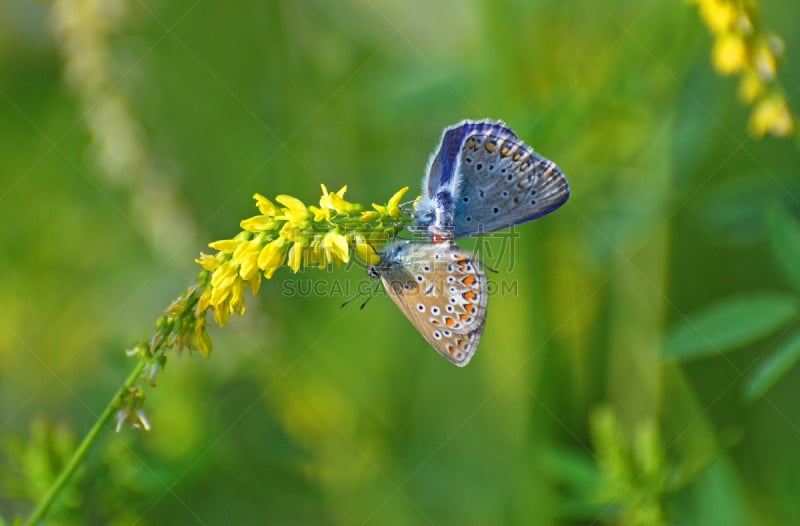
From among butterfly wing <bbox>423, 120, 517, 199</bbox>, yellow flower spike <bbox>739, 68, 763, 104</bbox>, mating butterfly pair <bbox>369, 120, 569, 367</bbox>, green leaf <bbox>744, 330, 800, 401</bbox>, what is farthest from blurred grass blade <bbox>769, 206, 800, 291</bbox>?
butterfly wing <bbox>423, 120, 517, 199</bbox>

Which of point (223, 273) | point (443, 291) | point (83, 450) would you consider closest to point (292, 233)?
point (223, 273)

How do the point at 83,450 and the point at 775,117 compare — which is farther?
the point at 775,117

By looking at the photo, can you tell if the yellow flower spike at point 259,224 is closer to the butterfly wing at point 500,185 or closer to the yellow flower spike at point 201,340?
the yellow flower spike at point 201,340

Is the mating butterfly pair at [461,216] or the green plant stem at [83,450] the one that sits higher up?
the mating butterfly pair at [461,216]

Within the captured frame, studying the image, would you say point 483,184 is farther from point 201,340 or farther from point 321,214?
point 201,340

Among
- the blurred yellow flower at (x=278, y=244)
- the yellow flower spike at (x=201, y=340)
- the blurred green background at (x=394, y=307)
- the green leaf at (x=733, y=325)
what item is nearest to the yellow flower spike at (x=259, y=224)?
the blurred yellow flower at (x=278, y=244)

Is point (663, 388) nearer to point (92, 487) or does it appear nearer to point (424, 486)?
point (424, 486)
